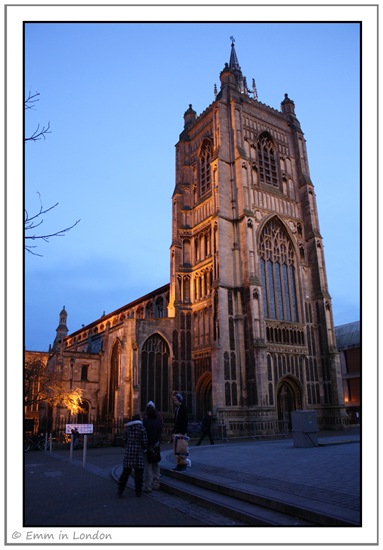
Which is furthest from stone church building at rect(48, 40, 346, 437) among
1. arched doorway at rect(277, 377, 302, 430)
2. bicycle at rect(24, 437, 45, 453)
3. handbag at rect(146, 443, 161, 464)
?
handbag at rect(146, 443, 161, 464)

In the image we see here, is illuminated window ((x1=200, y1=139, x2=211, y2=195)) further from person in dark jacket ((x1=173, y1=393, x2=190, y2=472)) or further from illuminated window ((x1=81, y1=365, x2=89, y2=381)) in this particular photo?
person in dark jacket ((x1=173, y1=393, x2=190, y2=472))

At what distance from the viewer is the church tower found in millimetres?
29875

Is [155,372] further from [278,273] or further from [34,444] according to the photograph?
[278,273]

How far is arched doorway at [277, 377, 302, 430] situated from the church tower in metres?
0.08

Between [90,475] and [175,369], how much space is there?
857 inches

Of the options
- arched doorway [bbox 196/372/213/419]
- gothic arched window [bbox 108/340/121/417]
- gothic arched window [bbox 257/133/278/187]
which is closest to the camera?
arched doorway [bbox 196/372/213/419]

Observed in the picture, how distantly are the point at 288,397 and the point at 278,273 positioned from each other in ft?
32.3

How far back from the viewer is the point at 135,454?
321 inches

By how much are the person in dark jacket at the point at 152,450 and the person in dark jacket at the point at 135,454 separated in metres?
0.39

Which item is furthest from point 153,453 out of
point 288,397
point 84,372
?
point 84,372

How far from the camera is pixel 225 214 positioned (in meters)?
33.5

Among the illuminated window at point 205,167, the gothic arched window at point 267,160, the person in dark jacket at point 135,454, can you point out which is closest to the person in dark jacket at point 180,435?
the person in dark jacket at point 135,454

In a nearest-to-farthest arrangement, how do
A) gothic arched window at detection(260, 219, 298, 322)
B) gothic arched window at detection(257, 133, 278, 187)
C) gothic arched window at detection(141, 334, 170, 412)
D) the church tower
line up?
the church tower, gothic arched window at detection(141, 334, 170, 412), gothic arched window at detection(260, 219, 298, 322), gothic arched window at detection(257, 133, 278, 187)

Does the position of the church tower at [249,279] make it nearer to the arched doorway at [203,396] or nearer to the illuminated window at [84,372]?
Answer: the arched doorway at [203,396]
